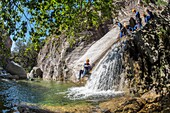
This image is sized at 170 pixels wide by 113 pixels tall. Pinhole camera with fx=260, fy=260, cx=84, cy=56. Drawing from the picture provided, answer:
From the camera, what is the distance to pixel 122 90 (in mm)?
19656

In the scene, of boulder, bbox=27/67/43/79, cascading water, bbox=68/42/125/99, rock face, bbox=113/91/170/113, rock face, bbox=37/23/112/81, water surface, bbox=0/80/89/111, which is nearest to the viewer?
rock face, bbox=113/91/170/113

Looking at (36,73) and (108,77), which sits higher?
(36,73)

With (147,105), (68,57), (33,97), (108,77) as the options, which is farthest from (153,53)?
(68,57)

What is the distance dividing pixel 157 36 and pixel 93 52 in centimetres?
→ 2587

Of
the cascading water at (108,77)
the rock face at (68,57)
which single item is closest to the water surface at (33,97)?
the cascading water at (108,77)

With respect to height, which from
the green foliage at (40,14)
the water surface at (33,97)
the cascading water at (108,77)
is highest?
the green foliage at (40,14)

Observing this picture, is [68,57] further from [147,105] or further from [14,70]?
[147,105]

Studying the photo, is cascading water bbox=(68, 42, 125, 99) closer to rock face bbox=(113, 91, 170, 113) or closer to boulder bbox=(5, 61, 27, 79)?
rock face bbox=(113, 91, 170, 113)

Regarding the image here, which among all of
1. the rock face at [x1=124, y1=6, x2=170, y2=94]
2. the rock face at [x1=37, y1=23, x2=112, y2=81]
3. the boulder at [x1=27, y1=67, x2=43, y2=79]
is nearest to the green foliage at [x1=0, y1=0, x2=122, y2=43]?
the rock face at [x1=124, y1=6, x2=170, y2=94]

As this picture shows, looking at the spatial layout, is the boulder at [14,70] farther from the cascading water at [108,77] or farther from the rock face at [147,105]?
the rock face at [147,105]

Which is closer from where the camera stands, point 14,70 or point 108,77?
point 108,77

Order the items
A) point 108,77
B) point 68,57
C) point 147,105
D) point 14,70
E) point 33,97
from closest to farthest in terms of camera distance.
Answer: point 147,105 → point 33,97 → point 108,77 → point 68,57 → point 14,70

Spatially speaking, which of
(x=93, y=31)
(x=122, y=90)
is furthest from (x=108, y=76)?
(x=93, y=31)

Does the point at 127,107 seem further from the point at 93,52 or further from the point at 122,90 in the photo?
the point at 93,52
